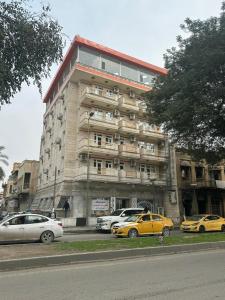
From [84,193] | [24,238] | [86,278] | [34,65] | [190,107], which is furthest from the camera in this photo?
[84,193]

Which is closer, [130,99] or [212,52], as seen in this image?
[212,52]

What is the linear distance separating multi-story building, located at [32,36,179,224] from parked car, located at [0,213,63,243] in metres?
16.4

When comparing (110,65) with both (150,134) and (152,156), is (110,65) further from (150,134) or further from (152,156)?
(152,156)

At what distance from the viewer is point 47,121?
48.7m

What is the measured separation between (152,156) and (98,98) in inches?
393

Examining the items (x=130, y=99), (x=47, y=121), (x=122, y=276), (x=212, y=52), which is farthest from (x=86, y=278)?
(x=47, y=121)

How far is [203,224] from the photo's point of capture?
2333 cm

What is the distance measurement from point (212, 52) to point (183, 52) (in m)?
4.33

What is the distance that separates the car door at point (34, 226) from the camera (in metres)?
15.0

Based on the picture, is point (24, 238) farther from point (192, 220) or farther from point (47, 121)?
point (47, 121)

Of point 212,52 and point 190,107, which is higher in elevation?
point 212,52

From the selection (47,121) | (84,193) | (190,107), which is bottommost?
(84,193)

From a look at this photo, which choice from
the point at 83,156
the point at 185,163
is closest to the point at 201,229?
the point at 83,156

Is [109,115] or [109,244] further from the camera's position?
[109,115]
